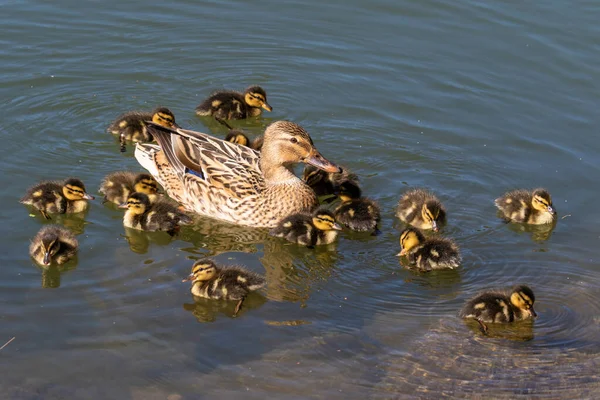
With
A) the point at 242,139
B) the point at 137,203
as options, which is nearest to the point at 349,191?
the point at 242,139

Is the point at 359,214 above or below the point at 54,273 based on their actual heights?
above

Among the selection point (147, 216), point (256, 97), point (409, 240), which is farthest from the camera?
point (256, 97)

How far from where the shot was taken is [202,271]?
21.1 feet

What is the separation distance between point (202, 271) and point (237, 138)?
2502mm

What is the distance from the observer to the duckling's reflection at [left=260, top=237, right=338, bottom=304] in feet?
21.8

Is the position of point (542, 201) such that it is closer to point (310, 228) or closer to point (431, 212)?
point (431, 212)

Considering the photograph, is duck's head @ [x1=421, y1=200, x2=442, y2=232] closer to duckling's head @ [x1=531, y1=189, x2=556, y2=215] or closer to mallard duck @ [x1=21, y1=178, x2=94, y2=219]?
duckling's head @ [x1=531, y1=189, x2=556, y2=215]

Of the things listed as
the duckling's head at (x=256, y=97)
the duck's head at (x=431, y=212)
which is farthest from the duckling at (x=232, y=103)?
the duck's head at (x=431, y=212)

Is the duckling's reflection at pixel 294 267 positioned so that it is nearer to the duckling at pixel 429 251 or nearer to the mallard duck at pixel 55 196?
the duckling at pixel 429 251

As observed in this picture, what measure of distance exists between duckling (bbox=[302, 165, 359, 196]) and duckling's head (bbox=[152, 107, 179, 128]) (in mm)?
1317

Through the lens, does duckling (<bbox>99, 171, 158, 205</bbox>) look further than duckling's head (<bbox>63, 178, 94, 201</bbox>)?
Yes

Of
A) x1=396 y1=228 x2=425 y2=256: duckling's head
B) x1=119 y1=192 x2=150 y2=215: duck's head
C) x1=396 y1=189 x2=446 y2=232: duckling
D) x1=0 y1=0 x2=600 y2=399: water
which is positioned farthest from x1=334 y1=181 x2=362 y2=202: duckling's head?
x1=119 y1=192 x2=150 y2=215: duck's head

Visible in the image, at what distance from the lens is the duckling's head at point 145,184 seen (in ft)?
25.7

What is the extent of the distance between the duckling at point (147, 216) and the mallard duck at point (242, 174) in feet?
1.47
